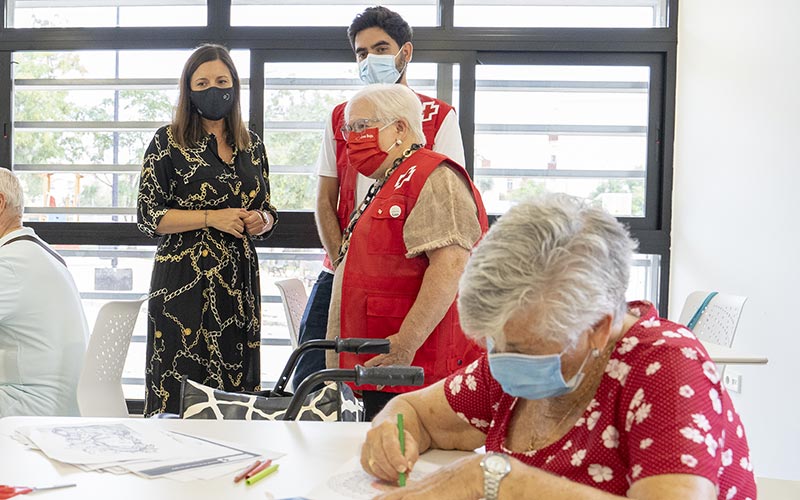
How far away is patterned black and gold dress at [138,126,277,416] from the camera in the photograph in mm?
2992

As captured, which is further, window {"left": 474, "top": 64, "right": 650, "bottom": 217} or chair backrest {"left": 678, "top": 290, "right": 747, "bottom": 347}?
window {"left": 474, "top": 64, "right": 650, "bottom": 217}

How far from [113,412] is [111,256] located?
6.46ft

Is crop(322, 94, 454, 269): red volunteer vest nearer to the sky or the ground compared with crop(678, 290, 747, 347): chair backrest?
nearer to the sky

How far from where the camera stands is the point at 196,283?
301 centimetres

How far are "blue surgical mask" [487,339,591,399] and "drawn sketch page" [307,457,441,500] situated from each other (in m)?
0.30

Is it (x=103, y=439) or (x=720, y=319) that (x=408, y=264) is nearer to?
(x=103, y=439)

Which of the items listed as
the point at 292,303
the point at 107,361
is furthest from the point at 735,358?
the point at 107,361

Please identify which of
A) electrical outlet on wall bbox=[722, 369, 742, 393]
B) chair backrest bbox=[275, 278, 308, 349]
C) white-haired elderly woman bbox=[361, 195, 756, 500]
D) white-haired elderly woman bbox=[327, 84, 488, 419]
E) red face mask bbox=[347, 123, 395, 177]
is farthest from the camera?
electrical outlet on wall bbox=[722, 369, 742, 393]

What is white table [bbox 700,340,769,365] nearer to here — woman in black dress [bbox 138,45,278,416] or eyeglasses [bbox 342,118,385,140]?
eyeglasses [bbox 342,118,385,140]

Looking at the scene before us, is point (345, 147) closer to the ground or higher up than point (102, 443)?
higher up

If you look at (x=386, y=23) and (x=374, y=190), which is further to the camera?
(x=386, y=23)

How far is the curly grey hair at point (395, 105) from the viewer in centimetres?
235

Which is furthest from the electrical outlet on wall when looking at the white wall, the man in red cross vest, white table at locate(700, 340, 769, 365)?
the man in red cross vest

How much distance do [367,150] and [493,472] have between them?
1367 millimetres
